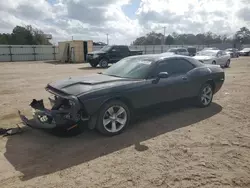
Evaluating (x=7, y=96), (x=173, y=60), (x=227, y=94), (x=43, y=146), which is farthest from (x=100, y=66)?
(x=43, y=146)

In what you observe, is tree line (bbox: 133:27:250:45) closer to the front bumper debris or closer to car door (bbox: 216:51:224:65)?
car door (bbox: 216:51:224:65)

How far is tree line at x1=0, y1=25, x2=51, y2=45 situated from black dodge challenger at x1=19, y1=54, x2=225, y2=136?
46.7 m

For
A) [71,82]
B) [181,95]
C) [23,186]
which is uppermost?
[71,82]

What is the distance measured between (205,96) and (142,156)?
3.28 meters

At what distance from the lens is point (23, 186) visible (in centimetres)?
278

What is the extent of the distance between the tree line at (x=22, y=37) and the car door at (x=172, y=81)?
46.9 meters

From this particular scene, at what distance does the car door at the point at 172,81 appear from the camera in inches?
191

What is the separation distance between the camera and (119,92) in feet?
13.8

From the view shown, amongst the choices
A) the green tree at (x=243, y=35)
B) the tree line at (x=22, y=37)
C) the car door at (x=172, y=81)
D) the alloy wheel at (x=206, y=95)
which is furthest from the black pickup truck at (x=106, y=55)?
the green tree at (x=243, y=35)

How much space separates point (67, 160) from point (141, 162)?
1.12 meters

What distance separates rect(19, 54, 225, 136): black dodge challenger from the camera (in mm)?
3812

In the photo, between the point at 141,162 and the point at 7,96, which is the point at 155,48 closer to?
the point at 7,96

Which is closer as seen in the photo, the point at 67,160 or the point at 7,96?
the point at 67,160

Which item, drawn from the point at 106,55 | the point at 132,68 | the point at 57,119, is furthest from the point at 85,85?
the point at 106,55
